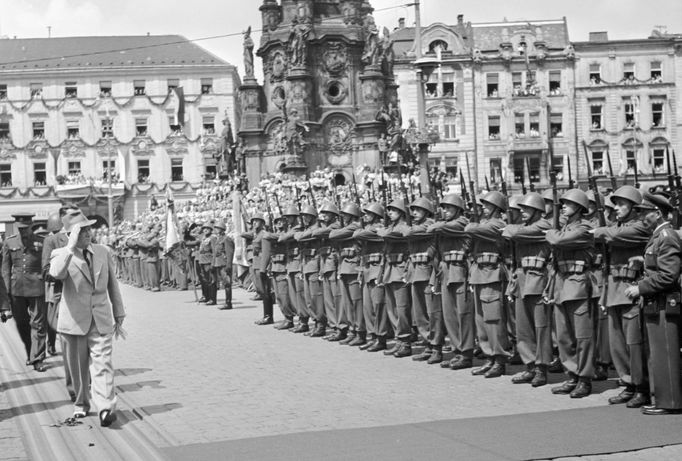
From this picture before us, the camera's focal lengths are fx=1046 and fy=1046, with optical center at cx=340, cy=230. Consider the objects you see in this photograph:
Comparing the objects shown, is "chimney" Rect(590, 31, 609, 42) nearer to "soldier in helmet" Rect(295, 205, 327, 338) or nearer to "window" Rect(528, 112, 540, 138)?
"window" Rect(528, 112, 540, 138)

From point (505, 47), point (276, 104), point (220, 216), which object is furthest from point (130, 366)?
point (505, 47)

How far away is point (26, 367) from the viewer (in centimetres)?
1394

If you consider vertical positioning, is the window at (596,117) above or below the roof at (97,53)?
below

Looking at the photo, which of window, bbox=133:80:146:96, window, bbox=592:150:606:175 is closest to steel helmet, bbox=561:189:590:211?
window, bbox=592:150:606:175

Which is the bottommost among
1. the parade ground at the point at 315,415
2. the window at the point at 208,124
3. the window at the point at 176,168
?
the parade ground at the point at 315,415

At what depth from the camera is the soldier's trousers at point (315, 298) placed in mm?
16219

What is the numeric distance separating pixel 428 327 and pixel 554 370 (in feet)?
6.18

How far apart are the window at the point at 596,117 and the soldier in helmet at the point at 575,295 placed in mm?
60963

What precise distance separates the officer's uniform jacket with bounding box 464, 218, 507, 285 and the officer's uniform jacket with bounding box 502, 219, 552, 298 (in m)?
0.37

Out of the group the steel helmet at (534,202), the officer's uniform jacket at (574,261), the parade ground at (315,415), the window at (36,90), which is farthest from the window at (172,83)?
the officer's uniform jacket at (574,261)

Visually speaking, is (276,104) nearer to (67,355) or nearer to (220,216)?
(220,216)

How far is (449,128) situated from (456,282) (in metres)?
56.4

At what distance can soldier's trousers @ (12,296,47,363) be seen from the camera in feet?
45.0

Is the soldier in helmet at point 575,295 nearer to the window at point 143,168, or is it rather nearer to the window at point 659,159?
the window at point 659,159
